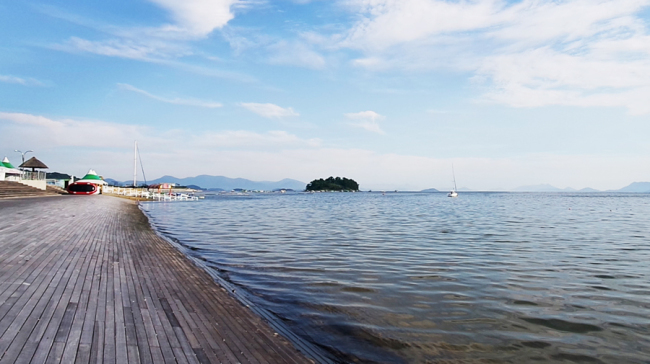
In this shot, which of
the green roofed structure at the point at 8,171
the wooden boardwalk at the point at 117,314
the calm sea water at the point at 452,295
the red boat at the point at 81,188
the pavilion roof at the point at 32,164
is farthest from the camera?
the pavilion roof at the point at 32,164

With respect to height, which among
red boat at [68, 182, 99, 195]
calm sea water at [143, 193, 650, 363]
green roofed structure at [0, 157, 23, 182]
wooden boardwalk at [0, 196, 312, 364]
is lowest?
calm sea water at [143, 193, 650, 363]

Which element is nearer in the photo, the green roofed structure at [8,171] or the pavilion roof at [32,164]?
the green roofed structure at [8,171]

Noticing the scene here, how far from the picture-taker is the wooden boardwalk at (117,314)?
15.5 feet

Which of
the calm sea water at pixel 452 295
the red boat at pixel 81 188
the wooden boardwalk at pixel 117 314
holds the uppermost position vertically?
the red boat at pixel 81 188

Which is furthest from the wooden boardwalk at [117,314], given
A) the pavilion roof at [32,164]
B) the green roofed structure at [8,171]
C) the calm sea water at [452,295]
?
the pavilion roof at [32,164]

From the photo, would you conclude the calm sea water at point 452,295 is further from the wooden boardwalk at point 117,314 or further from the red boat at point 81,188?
the red boat at point 81,188

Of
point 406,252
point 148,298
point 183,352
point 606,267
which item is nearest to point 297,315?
point 148,298

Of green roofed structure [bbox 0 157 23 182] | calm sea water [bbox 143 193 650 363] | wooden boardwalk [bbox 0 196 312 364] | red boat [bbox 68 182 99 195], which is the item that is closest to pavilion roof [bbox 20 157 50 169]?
green roofed structure [bbox 0 157 23 182]

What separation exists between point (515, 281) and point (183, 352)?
952 cm

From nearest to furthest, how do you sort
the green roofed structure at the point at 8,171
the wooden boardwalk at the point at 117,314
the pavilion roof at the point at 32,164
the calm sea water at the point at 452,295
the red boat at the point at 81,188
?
the wooden boardwalk at the point at 117,314
the calm sea water at the point at 452,295
the green roofed structure at the point at 8,171
the red boat at the point at 81,188
the pavilion roof at the point at 32,164

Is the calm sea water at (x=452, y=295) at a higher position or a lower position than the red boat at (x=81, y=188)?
lower

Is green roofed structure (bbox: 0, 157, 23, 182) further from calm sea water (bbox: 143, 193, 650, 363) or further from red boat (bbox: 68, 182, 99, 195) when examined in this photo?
calm sea water (bbox: 143, 193, 650, 363)

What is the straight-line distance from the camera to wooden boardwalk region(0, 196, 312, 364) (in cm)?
474

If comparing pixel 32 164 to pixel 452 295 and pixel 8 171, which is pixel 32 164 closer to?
pixel 8 171
